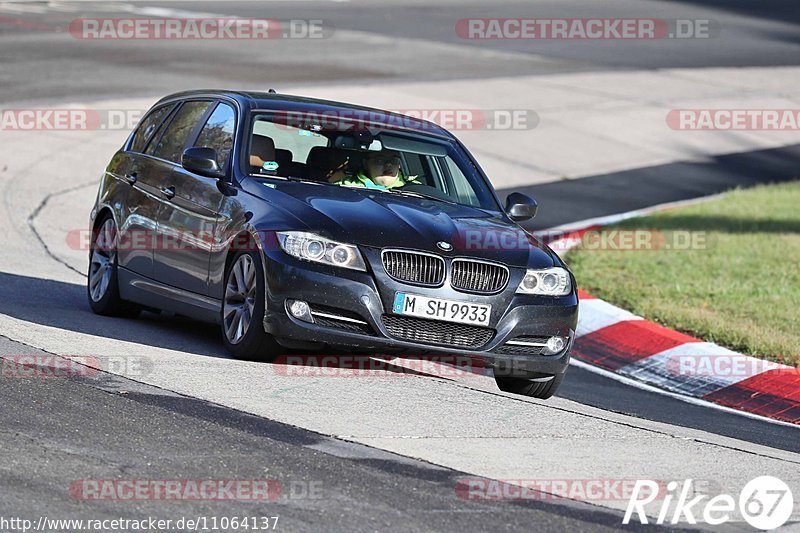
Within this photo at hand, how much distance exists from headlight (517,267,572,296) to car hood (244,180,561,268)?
0.05 metres

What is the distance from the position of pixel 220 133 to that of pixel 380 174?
1.09m

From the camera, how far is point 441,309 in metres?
8.24

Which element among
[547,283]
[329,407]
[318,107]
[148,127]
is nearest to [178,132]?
[148,127]

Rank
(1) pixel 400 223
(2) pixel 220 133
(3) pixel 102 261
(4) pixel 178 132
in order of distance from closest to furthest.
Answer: (1) pixel 400 223 → (2) pixel 220 133 → (4) pixel 178 132 → (3) pixel 102 261

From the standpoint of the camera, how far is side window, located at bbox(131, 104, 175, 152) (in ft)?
34.9

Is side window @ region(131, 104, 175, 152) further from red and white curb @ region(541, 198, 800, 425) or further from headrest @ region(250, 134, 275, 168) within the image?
red and white curb @ region(541, 198, 800, 425)

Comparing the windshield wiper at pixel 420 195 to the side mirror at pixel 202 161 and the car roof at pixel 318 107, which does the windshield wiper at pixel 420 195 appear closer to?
the car roof at pixel 318 107

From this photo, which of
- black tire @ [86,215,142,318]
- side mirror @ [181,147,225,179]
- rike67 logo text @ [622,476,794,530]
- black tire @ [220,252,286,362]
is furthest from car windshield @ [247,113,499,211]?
rike67 logo text @ [622,476,794,530]

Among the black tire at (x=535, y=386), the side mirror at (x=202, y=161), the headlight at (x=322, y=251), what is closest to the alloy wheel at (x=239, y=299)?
the headlight at (x=322, y=251)

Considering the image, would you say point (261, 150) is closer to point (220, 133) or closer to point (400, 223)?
point (220, 133)

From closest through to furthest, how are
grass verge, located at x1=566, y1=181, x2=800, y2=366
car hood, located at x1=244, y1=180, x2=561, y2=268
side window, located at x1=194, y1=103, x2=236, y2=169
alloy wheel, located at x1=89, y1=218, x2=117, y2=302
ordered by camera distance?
1. car hood, located at x1=244, y1=180, x2=561, y2=268
2. side window, located at x1=194, y1=103, x2=236, y2=169
3. alloy wheel, located at x1=89, y1=218, x2=117, y2=302
4. grass verge, located at x1=566, y1=181, x2=800, y2=366

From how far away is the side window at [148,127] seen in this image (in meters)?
10.6

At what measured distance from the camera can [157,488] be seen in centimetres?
584

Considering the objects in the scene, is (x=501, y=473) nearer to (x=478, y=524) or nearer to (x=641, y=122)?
(x=478, y=524)
